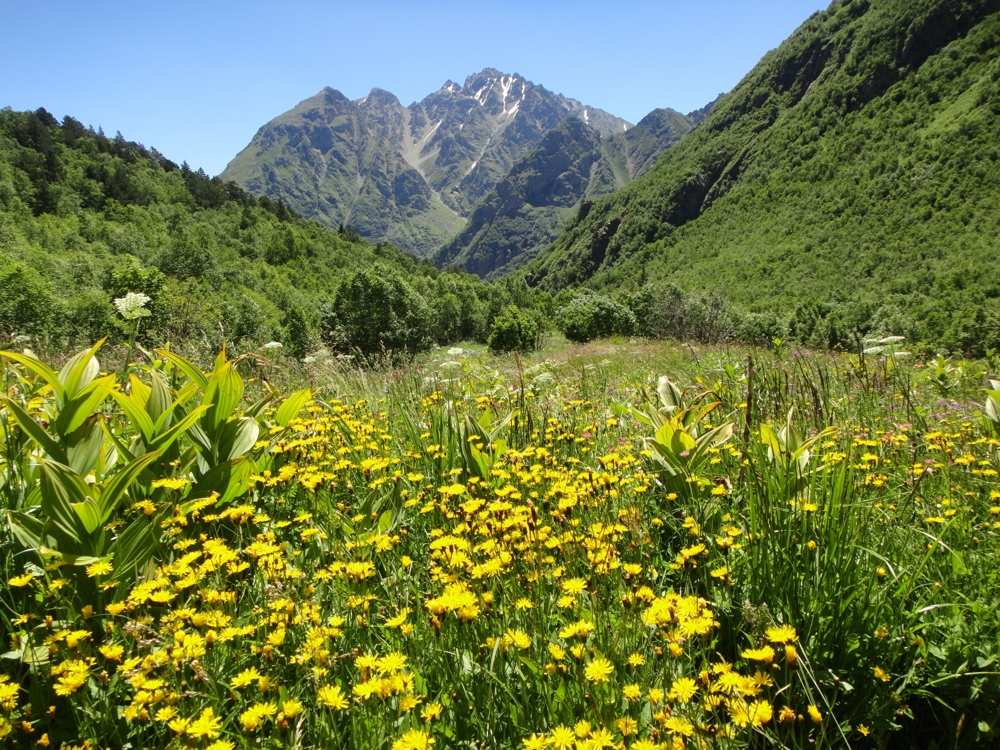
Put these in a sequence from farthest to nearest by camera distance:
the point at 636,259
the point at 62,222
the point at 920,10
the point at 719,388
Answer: the point at 636,259 < the point at 920,10 < the point at 62,222 < the point at 719,388

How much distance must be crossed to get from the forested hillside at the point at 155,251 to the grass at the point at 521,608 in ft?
81.1

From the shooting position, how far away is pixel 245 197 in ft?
283

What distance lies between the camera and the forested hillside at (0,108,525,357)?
103ft

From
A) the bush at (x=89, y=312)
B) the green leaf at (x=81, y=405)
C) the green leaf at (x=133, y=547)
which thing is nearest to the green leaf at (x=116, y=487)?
the green leaf at (x=133, y=547)

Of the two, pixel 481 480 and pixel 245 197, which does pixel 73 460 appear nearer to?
pixel 481 480

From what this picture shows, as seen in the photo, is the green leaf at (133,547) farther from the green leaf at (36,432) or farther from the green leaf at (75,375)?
the green leaf at (75,375)

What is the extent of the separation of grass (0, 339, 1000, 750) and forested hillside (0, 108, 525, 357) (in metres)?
24.7

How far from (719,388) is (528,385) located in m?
1.74

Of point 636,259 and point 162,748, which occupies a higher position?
point 636,259

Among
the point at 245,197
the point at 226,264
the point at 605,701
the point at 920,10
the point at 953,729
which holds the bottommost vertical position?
the point at 953,729

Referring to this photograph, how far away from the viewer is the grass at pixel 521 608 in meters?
1.21

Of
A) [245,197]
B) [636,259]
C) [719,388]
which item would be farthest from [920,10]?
[719,388]

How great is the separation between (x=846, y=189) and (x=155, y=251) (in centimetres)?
10338

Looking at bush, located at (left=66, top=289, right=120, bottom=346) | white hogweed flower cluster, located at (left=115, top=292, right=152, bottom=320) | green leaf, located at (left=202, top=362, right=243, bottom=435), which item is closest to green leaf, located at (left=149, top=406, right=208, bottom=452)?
green leaf, located at (left=202, top=362, right=243, bottom=435)
